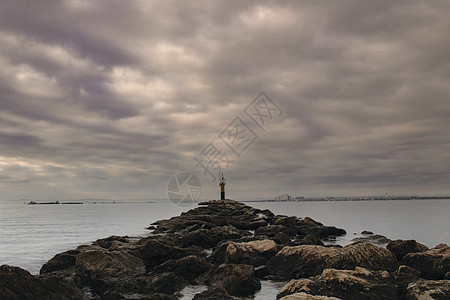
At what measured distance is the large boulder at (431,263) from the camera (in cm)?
1048

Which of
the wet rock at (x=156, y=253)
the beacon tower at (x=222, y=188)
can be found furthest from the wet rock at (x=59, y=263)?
the beacon tower at (x=222, y=188)

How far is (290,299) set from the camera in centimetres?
696

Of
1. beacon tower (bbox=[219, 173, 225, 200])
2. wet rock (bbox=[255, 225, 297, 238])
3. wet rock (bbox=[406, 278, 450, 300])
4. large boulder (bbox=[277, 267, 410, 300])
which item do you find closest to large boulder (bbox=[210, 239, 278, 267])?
large boulder (bbox=[277, 267, 410, 300])

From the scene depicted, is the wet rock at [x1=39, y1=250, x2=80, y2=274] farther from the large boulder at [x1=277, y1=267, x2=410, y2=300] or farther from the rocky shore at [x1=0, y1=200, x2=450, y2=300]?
the large boulder at [x1=277, y1=267, x2=410, y2=300]

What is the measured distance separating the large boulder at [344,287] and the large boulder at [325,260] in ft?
5.74

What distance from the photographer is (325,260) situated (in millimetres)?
10492

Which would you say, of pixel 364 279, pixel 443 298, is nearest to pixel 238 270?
pixel 364 279

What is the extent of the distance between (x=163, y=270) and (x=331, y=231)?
64.0 feet

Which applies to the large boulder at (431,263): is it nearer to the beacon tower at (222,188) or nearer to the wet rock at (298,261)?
the wet rock at (298,261)

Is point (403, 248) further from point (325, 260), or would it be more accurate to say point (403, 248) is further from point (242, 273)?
point (242, 273)

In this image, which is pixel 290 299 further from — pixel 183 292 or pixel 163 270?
pixel 163 270

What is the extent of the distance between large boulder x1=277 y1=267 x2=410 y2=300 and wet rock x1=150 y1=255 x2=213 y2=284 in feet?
13.0

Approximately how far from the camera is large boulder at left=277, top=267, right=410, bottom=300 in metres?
7.91

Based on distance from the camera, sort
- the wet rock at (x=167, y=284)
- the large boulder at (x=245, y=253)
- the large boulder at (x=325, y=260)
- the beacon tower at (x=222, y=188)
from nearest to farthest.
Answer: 1. the wet rock at (x=167, y=284)
2. the large boulder at (x=325, y=260)
3. the large boulder at (x=245, y=253)
4. the beacon tower at (x=222, y=188)
